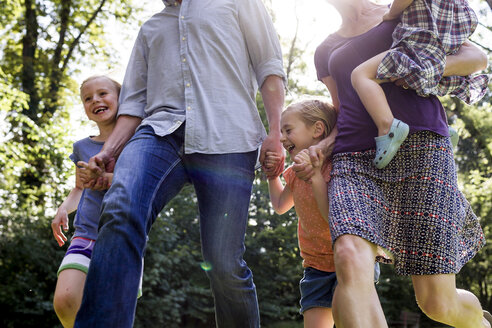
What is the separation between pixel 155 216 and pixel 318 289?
1101mm

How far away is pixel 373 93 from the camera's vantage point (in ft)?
8.25

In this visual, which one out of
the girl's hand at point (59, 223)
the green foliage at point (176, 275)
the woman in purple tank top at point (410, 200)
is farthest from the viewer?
the green foliage at point (176, 275)

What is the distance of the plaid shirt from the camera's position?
2500mm

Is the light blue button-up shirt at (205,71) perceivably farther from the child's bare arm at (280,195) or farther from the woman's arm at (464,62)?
the woman's arm at (464,62)

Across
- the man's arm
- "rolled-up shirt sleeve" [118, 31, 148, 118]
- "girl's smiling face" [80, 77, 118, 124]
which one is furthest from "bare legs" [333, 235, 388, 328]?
"girl's smiling face" [80, 77, 118, 124]

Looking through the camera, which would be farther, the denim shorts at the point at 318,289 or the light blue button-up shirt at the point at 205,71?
the denim shorts at the point at 318,289

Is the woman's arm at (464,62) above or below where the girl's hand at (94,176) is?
above

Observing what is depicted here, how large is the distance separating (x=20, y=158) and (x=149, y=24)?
10120mm

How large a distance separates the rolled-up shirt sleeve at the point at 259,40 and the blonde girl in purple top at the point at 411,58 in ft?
1.96

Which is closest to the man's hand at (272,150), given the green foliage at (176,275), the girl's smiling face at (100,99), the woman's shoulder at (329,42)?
the woman's shoulder at (329,42)

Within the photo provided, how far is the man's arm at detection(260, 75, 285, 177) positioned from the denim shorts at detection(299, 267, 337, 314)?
633 millimetres

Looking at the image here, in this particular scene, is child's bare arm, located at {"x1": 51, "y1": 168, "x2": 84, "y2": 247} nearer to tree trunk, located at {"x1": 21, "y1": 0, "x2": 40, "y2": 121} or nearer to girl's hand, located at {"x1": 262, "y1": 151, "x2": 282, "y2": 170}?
girl's hand, located at {"x1": 262, "y1": 151, "x2": 282, "y2": 170}

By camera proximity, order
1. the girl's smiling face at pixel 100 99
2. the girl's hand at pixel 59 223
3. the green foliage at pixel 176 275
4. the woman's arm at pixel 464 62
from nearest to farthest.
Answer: the woman's arm at pixel 464 62 → the girl's smiling face at pixel 100 99 → the girl's hand at pixel 59 223 → the green foliage at pixel 176 275

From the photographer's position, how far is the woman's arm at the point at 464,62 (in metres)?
2.66
